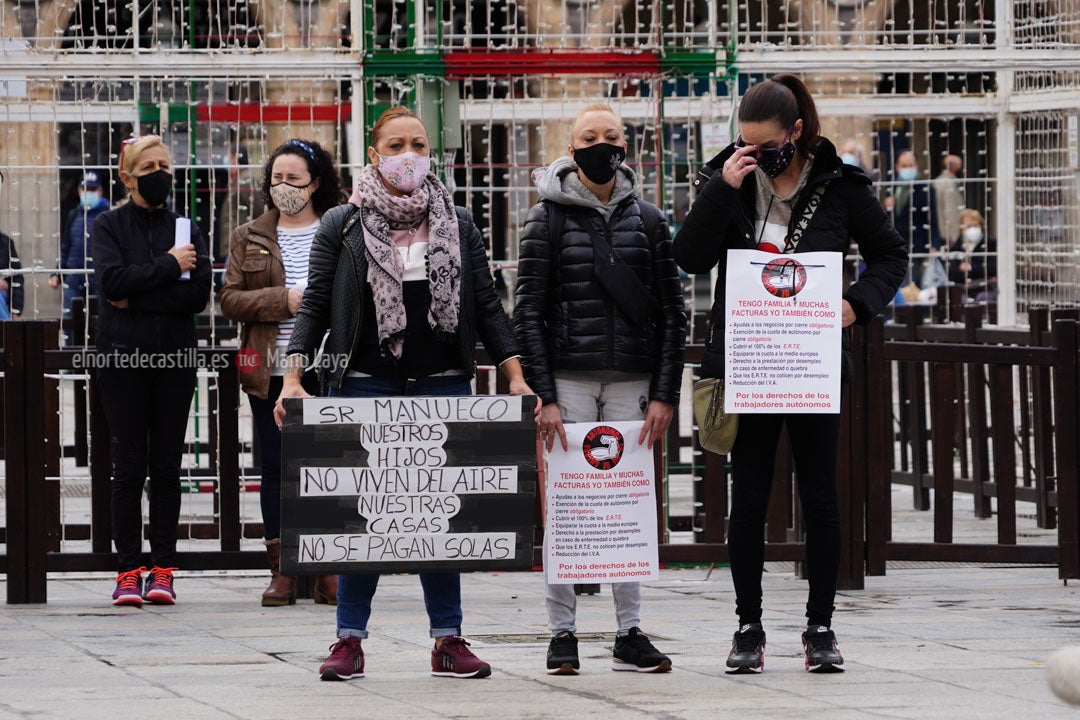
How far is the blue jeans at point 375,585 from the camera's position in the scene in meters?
6.15

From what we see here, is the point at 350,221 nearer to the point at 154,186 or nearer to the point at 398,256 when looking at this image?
the point at 398,256

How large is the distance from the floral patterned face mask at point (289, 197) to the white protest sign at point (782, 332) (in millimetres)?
2387

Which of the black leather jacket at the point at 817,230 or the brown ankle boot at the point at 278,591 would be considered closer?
the black leather jacket at the point at 817,230

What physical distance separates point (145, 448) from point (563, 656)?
2542mm

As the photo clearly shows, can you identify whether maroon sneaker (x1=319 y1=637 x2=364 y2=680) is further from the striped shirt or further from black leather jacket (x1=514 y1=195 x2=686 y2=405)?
the striped shirt

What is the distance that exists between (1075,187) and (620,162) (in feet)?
22.5

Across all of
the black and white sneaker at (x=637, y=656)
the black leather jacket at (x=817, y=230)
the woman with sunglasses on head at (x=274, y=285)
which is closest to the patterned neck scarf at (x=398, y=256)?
the black leather jacket at (x=817, y=230)

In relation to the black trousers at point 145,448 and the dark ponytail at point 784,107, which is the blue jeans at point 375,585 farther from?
the black trousers at point 145,448

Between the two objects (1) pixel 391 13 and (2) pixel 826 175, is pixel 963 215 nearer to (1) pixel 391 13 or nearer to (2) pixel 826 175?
(1) pixel 391 13

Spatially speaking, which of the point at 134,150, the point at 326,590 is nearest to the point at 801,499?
the point at 326,590

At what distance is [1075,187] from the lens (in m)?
12.4

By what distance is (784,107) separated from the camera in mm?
6082

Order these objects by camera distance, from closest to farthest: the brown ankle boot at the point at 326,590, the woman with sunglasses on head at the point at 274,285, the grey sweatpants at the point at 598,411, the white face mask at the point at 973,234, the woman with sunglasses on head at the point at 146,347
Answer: the grey sweatpants at the point at 598,411 < the woman with sunglasses on head at the point at 274,285 < the woman with sunglasses on head at the point at 146,347 < the brown ankle boot at the point at 326,590 < the white face mask at the point at 973,234

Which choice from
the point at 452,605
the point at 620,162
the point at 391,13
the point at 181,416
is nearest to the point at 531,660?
the point at 452,605
